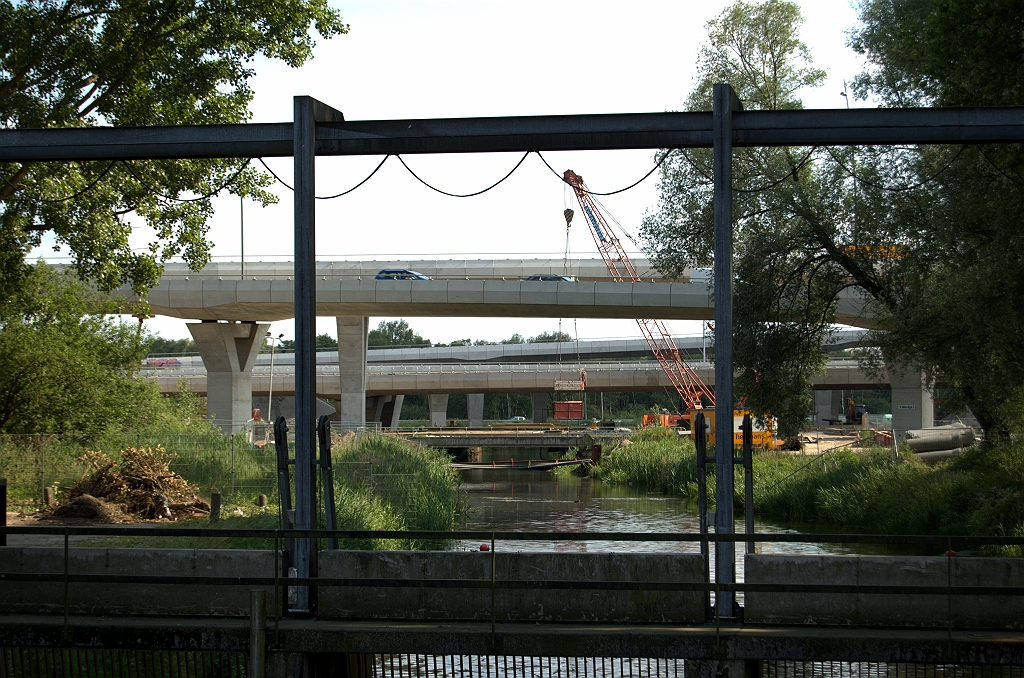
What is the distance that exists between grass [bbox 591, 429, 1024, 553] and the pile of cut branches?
53.6 feet

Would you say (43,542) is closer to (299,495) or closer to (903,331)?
(299,495)

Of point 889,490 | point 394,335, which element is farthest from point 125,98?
point 394,335

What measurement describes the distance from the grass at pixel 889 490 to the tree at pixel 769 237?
8.34 ft

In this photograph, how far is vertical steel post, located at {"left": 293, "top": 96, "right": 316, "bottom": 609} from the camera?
33.7 ft

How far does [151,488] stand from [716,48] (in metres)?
21.1

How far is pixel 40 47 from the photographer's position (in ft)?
62.4

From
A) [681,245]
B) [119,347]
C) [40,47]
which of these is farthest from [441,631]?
[119,347]

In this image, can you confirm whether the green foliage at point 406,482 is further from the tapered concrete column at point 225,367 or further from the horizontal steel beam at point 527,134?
the tapered concrete column at point 225,367

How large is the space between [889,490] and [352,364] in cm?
3610

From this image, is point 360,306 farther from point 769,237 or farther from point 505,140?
point 505,140

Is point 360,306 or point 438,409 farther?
point 438,409

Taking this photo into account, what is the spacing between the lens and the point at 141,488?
20.2 meters

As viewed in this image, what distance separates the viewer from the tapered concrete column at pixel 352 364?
178ft

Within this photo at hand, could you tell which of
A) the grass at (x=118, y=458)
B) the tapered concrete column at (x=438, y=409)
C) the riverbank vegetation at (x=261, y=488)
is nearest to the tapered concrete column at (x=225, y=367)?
the riverbank vegetation at (x=261, y=488)
